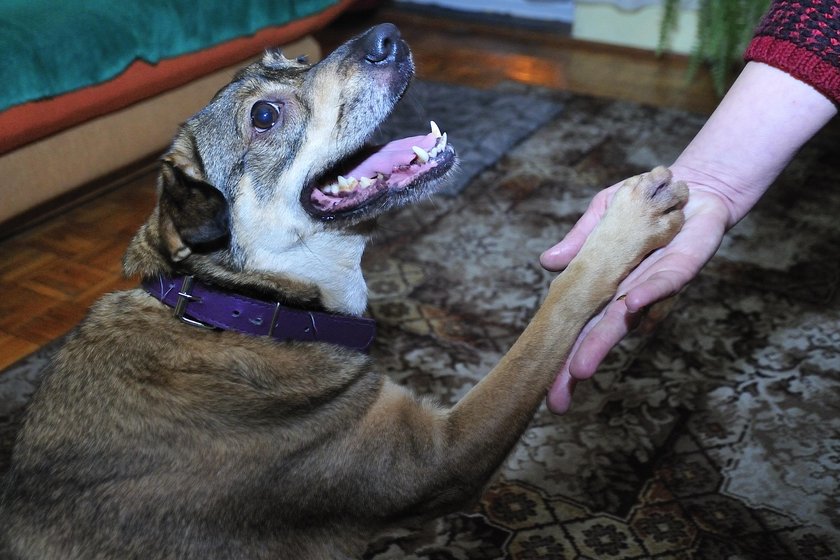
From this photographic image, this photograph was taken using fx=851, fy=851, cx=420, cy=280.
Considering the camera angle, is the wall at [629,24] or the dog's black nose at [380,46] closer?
the dog's black nose at [380,46]

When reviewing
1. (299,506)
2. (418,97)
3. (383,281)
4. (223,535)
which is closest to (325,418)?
(299,506)

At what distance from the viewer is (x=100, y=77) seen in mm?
3088

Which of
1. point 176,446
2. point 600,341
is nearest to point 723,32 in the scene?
point 600,341

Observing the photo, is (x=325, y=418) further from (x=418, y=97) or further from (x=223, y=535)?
(x=418, y=97)

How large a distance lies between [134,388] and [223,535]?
0.99 ft

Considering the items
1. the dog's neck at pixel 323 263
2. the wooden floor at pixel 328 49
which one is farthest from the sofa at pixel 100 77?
the dog's neck at pixel 323 263

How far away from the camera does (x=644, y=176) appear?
173 centimetres

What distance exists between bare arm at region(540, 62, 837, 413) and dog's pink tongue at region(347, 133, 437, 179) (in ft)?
1.28

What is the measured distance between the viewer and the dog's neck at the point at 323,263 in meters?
1.73

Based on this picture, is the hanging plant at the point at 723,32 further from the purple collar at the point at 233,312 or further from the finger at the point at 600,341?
the purple collar at the point at 233,312

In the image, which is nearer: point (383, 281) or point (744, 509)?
point (744, 509)

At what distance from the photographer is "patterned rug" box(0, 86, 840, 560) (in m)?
1.96

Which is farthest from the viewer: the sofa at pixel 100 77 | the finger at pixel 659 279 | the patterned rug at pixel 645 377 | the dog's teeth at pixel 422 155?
the sofa at pixel 100 77

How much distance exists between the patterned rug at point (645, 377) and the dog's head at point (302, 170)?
60 cm
